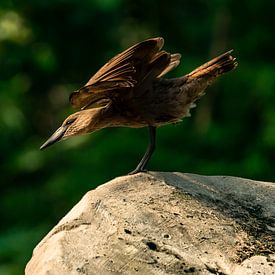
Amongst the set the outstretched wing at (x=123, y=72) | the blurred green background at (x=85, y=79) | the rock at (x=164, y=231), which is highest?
the outstretched wing at (x=123, y=72)

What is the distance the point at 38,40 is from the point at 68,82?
698mm

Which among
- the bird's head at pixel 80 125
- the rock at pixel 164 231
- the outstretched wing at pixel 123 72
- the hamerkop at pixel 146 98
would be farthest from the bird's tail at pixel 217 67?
the rock at pixel 164 231

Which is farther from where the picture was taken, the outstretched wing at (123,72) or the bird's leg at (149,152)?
the bird's leg at (149,152)

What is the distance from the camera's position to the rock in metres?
4.93

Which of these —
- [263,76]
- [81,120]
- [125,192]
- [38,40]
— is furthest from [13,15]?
[125,192]

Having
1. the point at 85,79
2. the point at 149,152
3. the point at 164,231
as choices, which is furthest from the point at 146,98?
the point at 85,79

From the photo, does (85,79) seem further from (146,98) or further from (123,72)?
(123,72)

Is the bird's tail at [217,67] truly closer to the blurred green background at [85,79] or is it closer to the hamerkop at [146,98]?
the hamerkop at [146,98]

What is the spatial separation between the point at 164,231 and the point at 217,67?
165cm

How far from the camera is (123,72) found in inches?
241

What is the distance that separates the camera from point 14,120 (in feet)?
39.5

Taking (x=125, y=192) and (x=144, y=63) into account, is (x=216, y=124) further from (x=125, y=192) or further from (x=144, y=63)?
(x=125, y=192)

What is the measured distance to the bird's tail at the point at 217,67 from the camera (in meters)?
6.52

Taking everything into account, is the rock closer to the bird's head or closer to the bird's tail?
the bird's head
